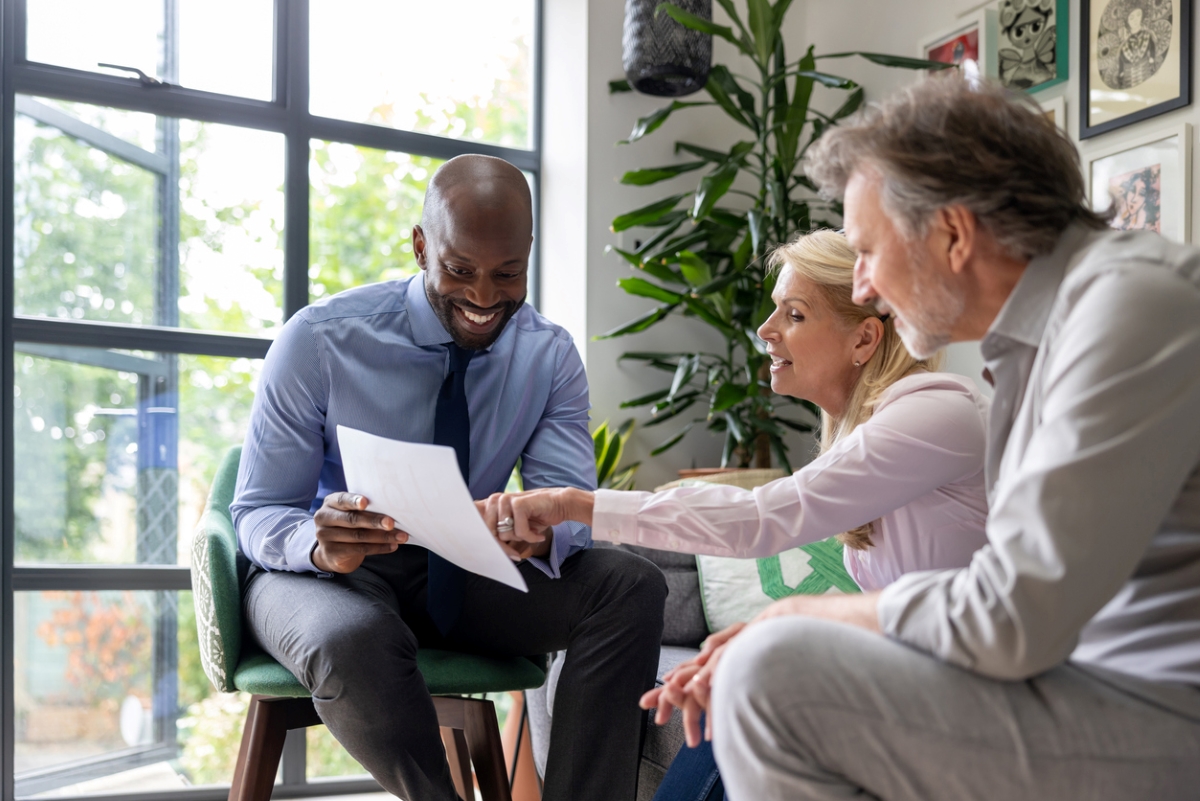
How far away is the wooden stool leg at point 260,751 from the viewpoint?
164 centimetres

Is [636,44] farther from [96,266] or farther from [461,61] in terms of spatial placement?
[96,266]

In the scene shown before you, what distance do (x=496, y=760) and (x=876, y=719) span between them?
1.11m

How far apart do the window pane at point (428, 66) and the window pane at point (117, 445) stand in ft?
3.14

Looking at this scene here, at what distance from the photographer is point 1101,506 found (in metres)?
0.78

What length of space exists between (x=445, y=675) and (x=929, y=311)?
102cm

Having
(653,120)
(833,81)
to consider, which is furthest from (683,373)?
(833,81)

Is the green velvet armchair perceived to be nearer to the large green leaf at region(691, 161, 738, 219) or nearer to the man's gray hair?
the man's gray hair

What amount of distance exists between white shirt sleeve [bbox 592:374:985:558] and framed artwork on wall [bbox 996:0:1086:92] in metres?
1.64

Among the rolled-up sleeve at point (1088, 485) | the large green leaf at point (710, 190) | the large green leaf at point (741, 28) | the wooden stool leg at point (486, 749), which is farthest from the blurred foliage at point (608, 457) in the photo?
the rolled-up sleeve at point (1088, 485)

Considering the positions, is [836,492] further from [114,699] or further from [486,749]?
[114,699]

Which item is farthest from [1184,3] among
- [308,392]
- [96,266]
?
[96,266]

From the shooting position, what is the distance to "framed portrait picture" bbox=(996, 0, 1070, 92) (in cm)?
254

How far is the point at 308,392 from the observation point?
1778mm

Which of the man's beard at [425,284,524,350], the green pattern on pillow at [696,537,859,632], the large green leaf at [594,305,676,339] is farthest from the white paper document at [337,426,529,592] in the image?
the large green leaf at [594,305,676,339]
